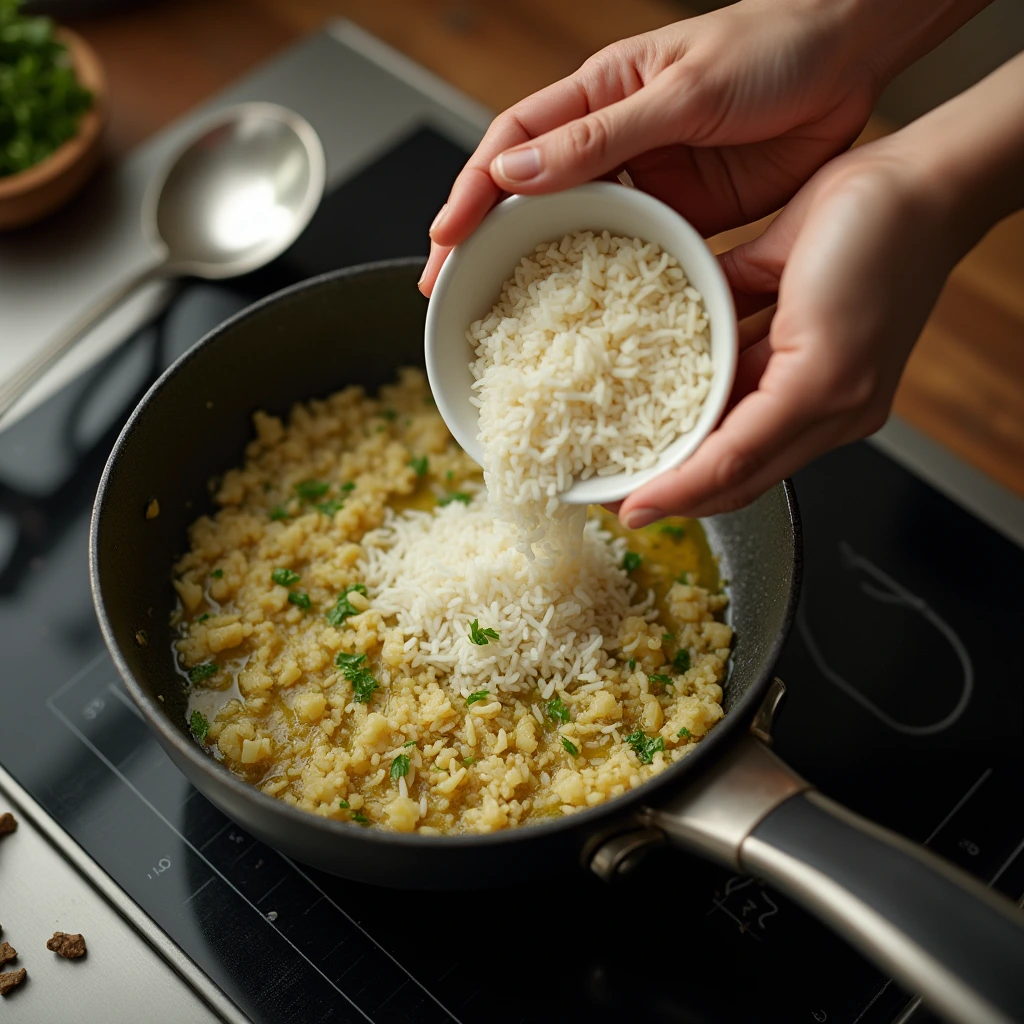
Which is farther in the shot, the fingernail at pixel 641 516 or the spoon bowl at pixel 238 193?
the spoon bowl at pixel 238 193

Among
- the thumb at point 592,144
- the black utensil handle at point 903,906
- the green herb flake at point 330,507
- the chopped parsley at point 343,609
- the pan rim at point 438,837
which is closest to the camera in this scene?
the black utensil handle at point 903,906

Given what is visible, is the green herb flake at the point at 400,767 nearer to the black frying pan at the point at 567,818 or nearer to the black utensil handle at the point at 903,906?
the black frying pan at the point at 567,818

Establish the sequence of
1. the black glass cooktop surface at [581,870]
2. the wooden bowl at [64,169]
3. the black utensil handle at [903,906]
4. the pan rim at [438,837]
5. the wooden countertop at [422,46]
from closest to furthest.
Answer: the black utensil handle at [903,906]
the pan rim at [438,837]
the black glass cooktop surface at [581,870]
the wooden bowl at [64,169]
the wooden countertop at [422,46]

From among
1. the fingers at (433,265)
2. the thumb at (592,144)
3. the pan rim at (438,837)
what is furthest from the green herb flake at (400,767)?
the thumb at (592,144)

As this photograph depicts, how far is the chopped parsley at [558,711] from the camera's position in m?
1.49

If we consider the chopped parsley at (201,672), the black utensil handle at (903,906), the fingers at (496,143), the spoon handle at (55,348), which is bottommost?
the black utensil handle at (903,906)

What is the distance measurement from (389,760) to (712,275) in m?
0.81

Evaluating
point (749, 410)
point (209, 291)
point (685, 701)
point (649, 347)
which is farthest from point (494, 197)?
point (209, 291)

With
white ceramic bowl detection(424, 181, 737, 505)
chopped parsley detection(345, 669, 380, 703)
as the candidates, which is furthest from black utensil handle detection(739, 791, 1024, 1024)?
chopped parsley detection(345, 669, 380, 703)

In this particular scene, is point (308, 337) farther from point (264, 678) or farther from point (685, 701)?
point (685, 701)

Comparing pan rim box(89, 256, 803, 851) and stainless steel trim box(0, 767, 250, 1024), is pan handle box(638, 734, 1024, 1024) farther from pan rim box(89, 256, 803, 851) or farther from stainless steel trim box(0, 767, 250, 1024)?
stainless steel trim box(0, 767, 250, 1024)

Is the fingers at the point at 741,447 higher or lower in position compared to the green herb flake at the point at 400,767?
higher

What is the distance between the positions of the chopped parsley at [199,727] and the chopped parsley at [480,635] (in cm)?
42

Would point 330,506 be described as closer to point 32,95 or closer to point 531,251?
point 531,251
